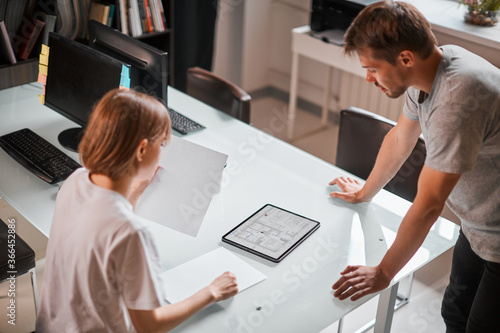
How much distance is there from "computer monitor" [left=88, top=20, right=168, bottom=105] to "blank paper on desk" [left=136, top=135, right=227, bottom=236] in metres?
0.54

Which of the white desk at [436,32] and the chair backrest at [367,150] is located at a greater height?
the white desk at [436,32]

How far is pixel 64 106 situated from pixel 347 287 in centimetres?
133

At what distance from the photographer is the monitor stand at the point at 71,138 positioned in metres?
2.28

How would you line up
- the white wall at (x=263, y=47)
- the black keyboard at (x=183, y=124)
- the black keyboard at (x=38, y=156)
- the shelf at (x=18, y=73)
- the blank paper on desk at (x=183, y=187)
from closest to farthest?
1. the blank paper on desk at (x=183, y=187)
2. the black keyboard at (x=38, y=156)
3. the black keyboard at (x=183, y=124)
4. the shelf at (x=18, y=73)
5. the white wall at (x=263, y=47)

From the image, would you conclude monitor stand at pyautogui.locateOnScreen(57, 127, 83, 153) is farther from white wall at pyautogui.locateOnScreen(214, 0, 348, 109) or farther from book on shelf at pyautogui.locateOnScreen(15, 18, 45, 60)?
white wall at pyautogui.locateOnScreen(214, 0, 348, 109)

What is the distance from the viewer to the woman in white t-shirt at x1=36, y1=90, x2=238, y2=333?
1237mm

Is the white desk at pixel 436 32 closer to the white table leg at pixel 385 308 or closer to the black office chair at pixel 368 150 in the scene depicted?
the black office chair at pixel 368 150

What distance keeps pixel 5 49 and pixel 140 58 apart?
3.35 ft

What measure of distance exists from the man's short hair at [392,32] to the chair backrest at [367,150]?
0.76 meters

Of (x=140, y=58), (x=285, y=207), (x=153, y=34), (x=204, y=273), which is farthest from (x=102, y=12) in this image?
(x=204, y=273)

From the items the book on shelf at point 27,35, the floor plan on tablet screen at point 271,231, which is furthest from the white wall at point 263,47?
the floor plan on tablet screen at point 271,231

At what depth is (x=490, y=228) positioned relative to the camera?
159cm

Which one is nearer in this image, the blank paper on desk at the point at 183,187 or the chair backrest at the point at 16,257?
the blank paper on desk at the point at 183,187

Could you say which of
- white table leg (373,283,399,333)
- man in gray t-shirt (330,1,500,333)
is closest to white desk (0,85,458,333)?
white table leg (373,283,399,333)
